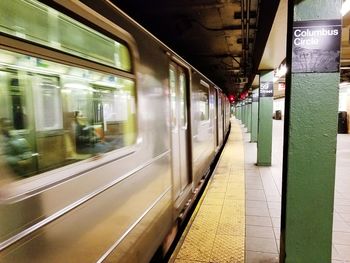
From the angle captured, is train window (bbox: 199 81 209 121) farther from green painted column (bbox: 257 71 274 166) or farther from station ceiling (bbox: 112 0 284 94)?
green painted column (bbox: 257 71 274 166)

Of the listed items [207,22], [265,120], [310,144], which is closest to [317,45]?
[310,144]

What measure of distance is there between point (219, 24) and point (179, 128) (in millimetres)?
3887

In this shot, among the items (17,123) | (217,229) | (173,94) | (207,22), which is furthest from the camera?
(207,22)

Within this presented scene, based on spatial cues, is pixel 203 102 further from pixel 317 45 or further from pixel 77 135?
pixel 77 135

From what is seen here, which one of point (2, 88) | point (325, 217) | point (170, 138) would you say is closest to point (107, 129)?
point (2, 88)

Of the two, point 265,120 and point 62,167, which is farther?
point 265,120

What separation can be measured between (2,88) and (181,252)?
2464 mm

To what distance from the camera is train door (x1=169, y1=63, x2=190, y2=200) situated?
12.3ft

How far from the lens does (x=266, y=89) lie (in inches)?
313

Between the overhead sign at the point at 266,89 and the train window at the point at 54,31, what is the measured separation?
6.41m

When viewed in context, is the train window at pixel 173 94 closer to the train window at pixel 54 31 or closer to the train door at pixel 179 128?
the train door at pixel 179 128

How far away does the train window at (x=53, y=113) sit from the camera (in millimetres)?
1366

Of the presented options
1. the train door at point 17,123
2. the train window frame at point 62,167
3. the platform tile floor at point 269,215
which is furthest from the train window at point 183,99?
the train door at point 17,123

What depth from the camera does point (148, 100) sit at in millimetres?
2756
